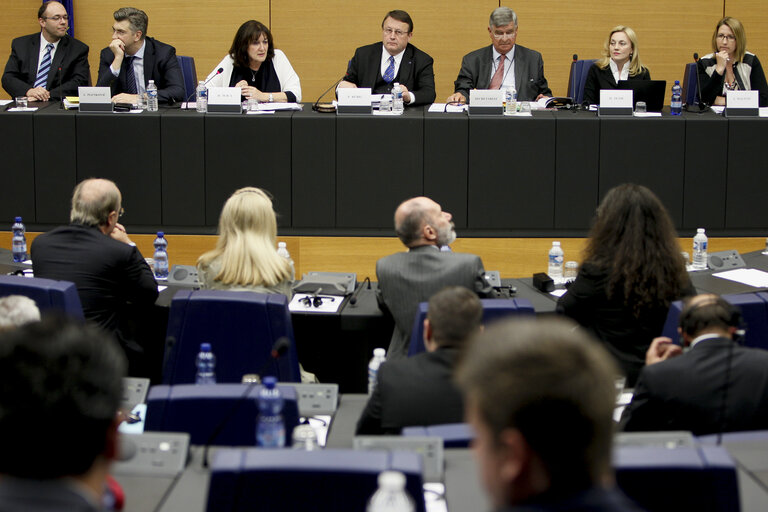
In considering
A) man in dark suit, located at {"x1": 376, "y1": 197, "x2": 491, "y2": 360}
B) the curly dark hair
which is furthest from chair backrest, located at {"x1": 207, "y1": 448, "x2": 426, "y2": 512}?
the curly dark hair

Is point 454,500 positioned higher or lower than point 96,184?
lower

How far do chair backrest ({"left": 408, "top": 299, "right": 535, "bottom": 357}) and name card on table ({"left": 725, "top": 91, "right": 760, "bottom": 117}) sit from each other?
131 inches

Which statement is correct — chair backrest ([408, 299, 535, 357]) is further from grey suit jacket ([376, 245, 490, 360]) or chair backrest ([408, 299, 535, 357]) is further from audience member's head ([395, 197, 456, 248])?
audience member's head ([395, 197, 456, 248])

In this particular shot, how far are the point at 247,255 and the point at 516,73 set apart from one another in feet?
11.3

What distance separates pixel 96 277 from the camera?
374 cm

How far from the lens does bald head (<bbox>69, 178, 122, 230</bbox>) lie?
3766mm

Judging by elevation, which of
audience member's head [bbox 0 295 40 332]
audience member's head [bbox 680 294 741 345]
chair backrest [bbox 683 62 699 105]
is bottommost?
audience member's head [bbox 680 294 741 345]

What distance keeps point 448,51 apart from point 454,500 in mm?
6989

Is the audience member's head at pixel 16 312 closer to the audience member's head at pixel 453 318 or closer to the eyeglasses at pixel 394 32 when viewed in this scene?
the audience member's head at pixel 453 318

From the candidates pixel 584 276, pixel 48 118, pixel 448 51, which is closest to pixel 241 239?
pixel 584 276

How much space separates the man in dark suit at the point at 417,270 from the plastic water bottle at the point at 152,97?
283 centimetres

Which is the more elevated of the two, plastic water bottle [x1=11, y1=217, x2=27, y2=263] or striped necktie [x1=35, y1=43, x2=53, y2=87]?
striped necktie [x1=35, y1=43, x2=53, y2=87]

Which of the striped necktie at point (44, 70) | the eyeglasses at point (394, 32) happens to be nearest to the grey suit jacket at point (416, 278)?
the eyeglasses at point (394, 32)

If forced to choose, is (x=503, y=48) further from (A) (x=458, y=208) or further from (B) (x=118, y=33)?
(B) (x=118, y=33)
